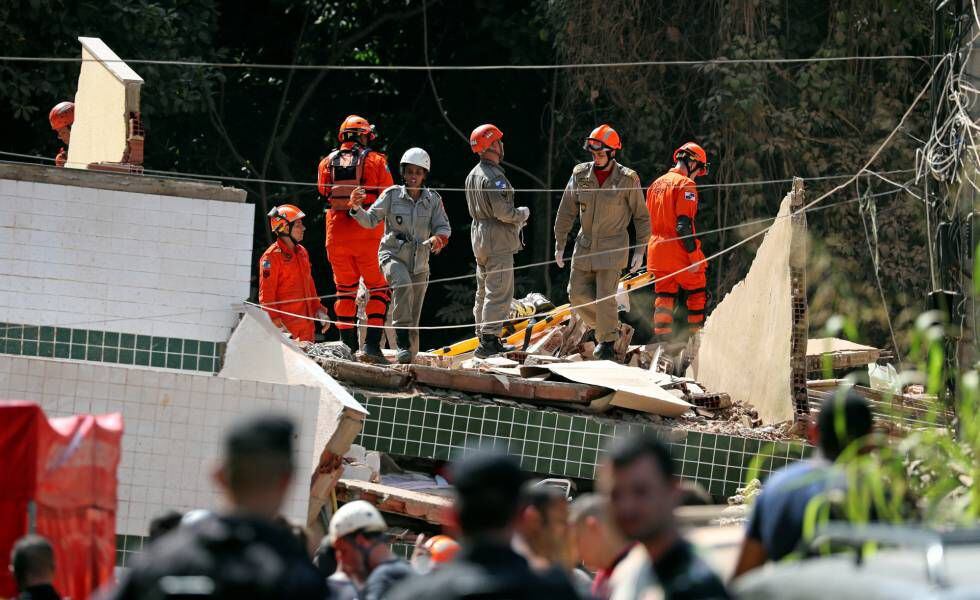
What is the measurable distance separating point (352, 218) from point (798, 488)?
9.26m

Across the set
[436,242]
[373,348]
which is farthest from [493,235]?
[373,348]

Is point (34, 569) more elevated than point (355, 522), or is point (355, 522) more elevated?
point (355, 522)

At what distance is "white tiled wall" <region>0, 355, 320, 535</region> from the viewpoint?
9.12 metres

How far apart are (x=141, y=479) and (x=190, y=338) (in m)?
1.27

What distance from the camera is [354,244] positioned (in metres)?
13.5

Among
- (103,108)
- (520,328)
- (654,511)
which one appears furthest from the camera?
(520,328)

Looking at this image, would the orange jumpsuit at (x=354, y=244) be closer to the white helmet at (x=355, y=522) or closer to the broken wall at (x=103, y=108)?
the broken wall at (x=103, y=108)

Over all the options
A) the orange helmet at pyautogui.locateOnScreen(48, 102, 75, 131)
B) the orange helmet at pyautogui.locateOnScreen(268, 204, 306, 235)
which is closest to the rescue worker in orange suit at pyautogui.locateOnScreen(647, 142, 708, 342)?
the orange helmet at pyautogui.locateOnScreen(268, 204, 306, 235)

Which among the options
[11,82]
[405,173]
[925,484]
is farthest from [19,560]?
[11,82]

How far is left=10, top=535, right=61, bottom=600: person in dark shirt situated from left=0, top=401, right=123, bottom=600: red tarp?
28.0 inches

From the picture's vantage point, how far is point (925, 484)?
20.6ft

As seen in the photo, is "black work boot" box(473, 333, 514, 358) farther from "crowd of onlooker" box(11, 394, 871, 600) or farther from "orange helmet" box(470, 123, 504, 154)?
"crowd of onlooker" box(11, 394, 871, 600)

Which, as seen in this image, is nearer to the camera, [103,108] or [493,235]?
[103,108]

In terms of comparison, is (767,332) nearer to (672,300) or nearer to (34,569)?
Result: (672,300)
